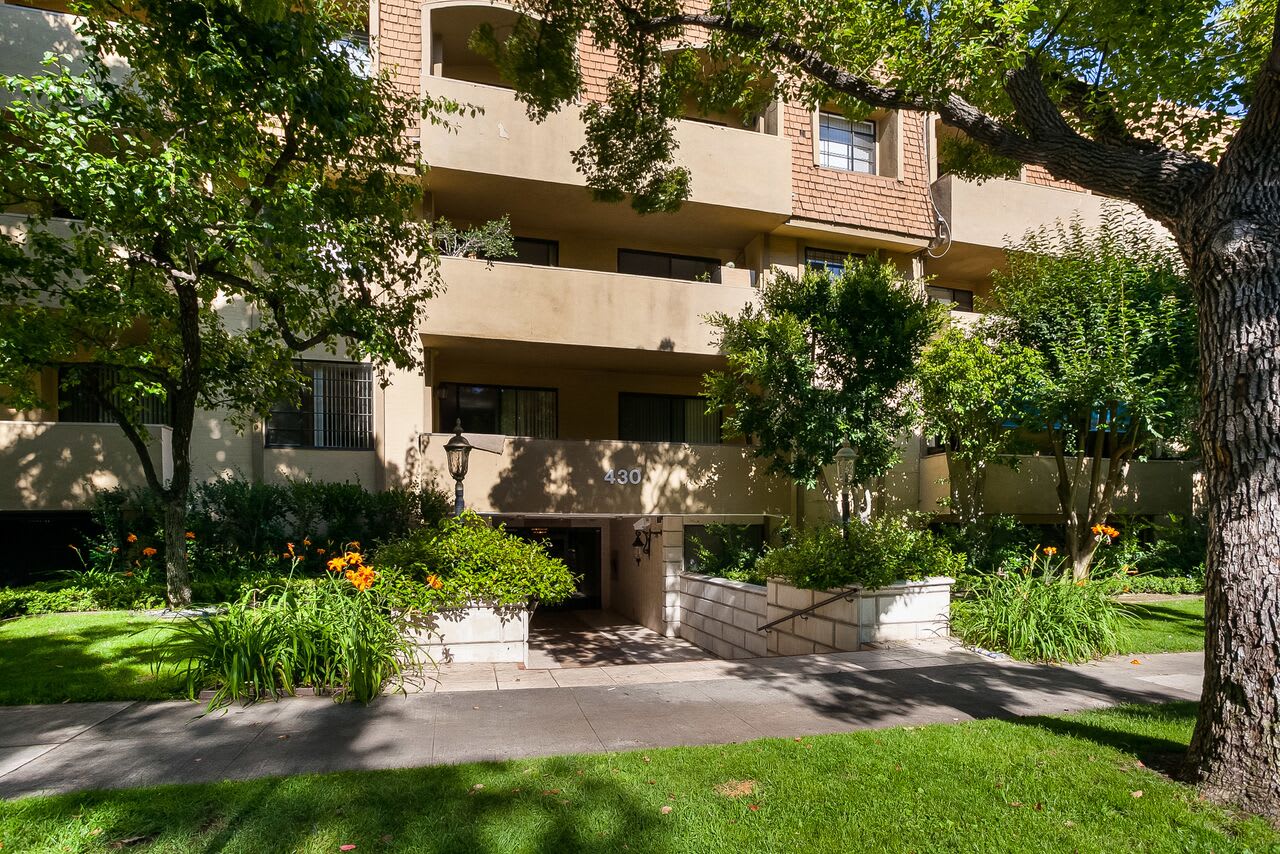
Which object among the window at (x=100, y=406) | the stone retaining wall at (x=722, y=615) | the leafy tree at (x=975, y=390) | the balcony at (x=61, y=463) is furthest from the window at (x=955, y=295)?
the balcony at (x=61, y=463)

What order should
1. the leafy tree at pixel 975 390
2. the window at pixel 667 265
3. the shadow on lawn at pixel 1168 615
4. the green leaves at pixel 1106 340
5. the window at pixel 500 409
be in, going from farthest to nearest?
the window at pixel 667 265
the window at pixel 500 409
the leafy tree at pixel 975 390
the green leaves at pixel 1106 340
the shadow on lawn at pixel 1168 615

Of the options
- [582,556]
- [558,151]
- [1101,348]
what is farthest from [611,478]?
[1101,348]

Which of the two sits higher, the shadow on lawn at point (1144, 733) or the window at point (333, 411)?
the window at point (333, 411)

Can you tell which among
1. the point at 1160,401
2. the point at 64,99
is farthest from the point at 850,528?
the point at 64,99

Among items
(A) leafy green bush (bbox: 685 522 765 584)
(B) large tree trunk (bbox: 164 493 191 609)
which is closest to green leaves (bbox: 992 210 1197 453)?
(A) leafy green bush (bbox: 685 522 765 584)

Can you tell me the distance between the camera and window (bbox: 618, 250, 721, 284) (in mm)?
16297

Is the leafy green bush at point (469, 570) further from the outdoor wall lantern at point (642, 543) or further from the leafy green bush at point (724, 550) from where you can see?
the outdoor wall lantern at point (642, 543)

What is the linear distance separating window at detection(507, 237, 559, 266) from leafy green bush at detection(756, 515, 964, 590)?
8221mm

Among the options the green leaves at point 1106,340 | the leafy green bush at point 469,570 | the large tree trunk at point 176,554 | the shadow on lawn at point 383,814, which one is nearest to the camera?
the shadow on lawn at point 383,814

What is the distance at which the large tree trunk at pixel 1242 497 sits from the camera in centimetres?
430

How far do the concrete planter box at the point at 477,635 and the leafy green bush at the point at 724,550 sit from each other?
5.82 meters

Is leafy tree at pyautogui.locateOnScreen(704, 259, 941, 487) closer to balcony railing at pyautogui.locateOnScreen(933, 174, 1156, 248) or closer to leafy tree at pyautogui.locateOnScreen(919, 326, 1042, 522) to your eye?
leafy tree at pyautogui.locateOnScreen(919, 326, 1042, 522)

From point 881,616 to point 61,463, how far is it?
13661mm

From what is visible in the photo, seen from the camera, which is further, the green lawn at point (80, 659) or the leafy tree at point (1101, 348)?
the leafy tree at point (1101, 348)
